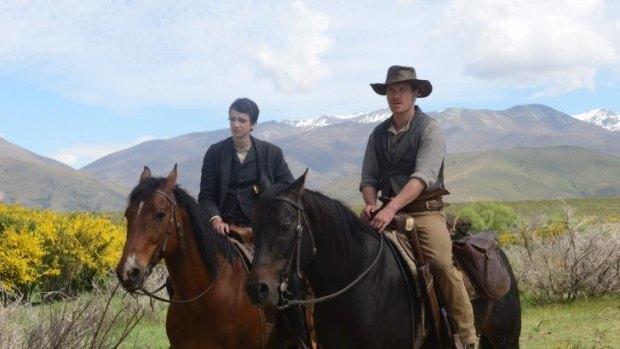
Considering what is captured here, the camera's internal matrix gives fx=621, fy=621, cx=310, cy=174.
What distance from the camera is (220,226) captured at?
18.5 ft

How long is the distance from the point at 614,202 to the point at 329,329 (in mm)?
91970

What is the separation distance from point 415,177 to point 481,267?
1228 mm

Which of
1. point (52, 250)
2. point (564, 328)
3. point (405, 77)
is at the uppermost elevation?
point (405, 77)

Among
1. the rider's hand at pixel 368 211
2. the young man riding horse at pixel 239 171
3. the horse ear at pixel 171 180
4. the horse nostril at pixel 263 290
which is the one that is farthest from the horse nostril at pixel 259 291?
the young man riding horse at pixel 239 171

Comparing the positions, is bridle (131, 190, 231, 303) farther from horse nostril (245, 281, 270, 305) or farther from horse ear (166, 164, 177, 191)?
horse nostril (245, 281, 270, 305)

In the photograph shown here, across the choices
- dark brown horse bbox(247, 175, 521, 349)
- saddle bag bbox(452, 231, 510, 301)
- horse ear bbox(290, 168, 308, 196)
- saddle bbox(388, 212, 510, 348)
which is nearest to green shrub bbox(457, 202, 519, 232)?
saddle bbox(388, 212, 510, 348)

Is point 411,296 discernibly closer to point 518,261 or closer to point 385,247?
point 385,247

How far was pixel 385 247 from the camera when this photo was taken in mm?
4531

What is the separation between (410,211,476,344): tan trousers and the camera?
15.0 ft

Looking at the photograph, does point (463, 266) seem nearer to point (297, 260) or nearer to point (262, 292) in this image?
point (297, 260)

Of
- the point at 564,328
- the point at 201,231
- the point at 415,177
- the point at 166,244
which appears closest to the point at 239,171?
the point at 201,231

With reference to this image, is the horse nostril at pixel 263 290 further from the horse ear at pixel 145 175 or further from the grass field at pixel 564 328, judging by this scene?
the grass field at pixel 564 328

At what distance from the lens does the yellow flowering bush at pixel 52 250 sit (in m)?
12.5

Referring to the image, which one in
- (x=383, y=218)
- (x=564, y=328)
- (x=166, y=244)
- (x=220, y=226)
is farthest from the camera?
(x=564, y=328)
